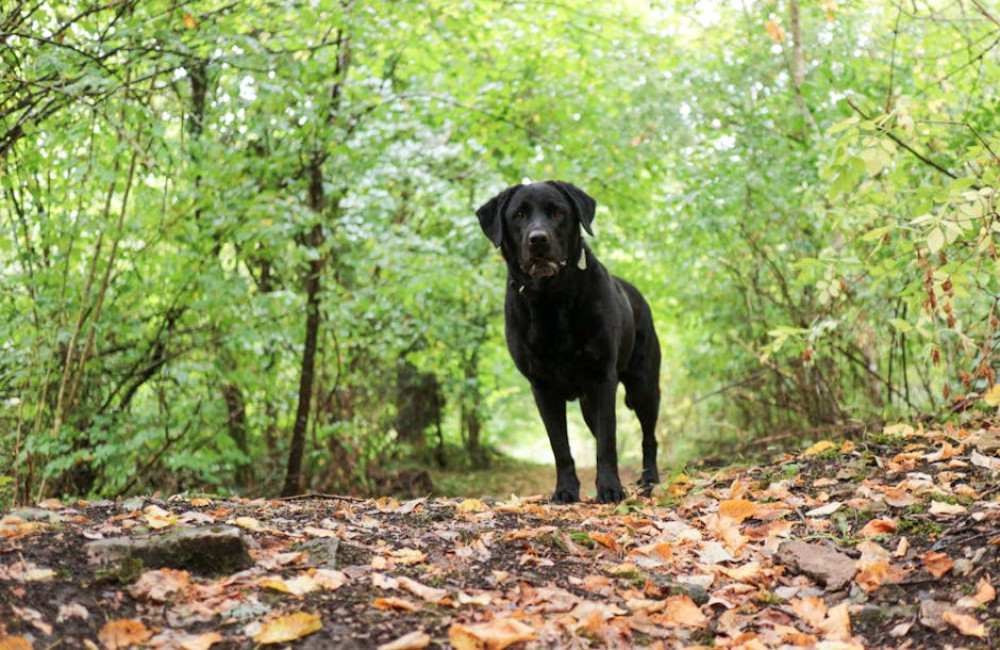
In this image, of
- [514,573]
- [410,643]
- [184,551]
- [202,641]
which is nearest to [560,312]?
[514,573]

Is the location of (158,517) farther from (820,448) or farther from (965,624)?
(820,448)

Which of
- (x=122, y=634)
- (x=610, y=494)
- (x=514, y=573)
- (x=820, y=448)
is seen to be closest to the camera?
(x=122, y=634)

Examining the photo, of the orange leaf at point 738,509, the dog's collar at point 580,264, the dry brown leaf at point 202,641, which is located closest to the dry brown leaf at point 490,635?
the dry brown leaf at point 202,641

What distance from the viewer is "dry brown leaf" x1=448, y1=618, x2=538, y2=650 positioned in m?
2.29

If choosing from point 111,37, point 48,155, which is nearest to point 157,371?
point 48,155

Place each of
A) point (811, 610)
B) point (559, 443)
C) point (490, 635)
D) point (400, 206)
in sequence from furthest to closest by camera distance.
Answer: point (400, 206) < point (559, 443) < point (811, 610) < point (490, 635)

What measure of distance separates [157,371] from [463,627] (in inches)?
242

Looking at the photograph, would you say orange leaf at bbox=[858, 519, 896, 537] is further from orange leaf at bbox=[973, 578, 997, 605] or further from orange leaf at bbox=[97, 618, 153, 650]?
orange leaf at bbox=[97, 618, 153, 650]

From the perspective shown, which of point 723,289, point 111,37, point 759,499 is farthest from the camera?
point 723,289

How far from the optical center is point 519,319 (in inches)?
194

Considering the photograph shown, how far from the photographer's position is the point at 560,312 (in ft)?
15.7

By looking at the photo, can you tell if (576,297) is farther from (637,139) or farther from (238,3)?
(637,139)

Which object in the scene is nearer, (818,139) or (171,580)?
(171,580)

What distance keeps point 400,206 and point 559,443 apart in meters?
6.92
